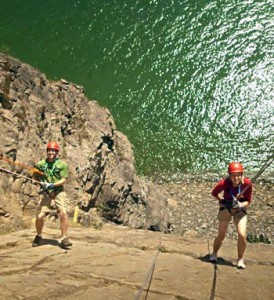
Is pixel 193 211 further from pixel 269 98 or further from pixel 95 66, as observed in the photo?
pixel 95 66

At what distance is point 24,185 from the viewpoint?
1633 cm

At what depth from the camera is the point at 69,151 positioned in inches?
774

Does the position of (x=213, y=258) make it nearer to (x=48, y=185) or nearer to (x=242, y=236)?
(x=242, y=236)

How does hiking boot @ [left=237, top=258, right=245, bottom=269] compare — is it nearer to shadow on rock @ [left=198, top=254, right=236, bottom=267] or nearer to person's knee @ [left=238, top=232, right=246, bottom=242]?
shadow on rock @ [left=198, top=254, right=236, bottom=267]

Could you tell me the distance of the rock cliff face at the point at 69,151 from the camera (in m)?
16.1

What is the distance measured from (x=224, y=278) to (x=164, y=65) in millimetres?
37424

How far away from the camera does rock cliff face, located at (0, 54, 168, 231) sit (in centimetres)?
1609

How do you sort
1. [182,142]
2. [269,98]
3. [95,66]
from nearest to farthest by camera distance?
1. [182,142]
2. [269,98]
3. [95,66]

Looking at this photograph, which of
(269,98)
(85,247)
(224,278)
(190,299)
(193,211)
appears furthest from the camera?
(269,98)

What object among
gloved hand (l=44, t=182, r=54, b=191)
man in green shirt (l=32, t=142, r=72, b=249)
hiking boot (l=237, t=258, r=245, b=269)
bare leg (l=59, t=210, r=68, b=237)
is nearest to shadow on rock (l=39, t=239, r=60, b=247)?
man in green shirt (l=32, t=142, r=72, b=249)

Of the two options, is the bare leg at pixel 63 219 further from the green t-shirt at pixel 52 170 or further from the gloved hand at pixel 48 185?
the green t-shirt at pixel 52 170

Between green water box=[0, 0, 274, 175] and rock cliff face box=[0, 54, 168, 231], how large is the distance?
1212 cm

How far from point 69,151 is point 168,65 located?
92.2 feet

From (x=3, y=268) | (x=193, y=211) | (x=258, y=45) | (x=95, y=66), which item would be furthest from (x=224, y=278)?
(x=258, y=45)
